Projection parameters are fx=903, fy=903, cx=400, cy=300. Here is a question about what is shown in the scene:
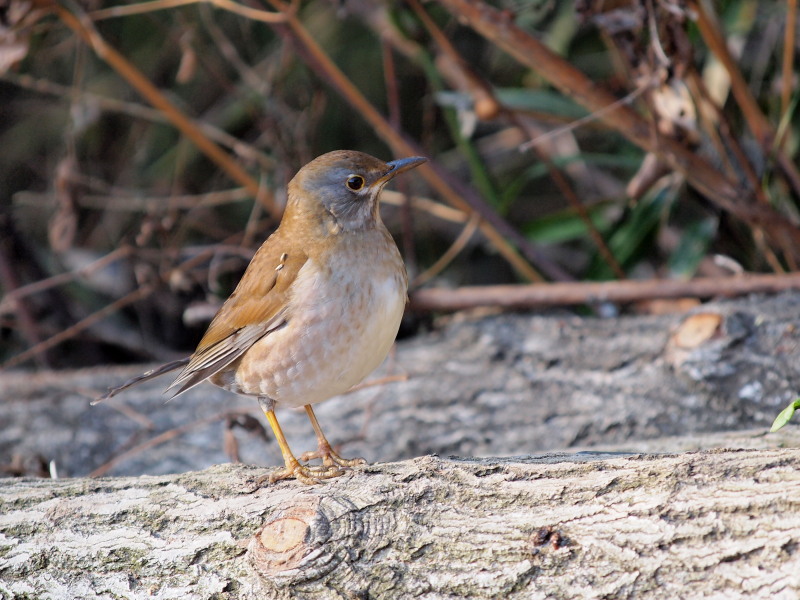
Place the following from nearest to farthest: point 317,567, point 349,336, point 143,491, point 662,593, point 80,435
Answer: point 662,593
point 317,567
point 143,491
point 349,336
point 80,435

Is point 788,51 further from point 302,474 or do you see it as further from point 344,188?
point 302,474

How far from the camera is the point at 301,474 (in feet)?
11.0

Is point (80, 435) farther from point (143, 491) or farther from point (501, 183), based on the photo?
point (501, 183)

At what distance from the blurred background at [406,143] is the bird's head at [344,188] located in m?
0.93

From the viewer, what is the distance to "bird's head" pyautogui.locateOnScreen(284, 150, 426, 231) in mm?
3680

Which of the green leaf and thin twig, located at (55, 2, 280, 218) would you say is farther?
thin twig, located at (55, 2, 280, 218)

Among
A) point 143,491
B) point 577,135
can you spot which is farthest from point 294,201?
point 577,135

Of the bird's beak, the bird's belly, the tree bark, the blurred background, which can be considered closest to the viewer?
the tree bark

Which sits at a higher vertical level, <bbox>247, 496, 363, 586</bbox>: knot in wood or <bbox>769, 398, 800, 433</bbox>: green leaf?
<bbox>247, 496, 363, 586</bbox>: knot in wood

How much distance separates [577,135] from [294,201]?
11.9ft

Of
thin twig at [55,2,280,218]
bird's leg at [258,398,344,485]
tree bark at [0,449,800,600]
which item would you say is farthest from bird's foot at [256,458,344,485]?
thin twig at [55,2,280,218]

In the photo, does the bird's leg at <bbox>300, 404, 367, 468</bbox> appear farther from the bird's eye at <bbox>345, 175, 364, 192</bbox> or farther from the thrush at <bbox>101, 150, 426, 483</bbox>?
the bird's eye at <bbox>345, 175, 364, 192</bbox>

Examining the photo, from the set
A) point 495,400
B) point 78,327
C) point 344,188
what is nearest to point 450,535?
point 344,188

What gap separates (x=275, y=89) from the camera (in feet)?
18.8
